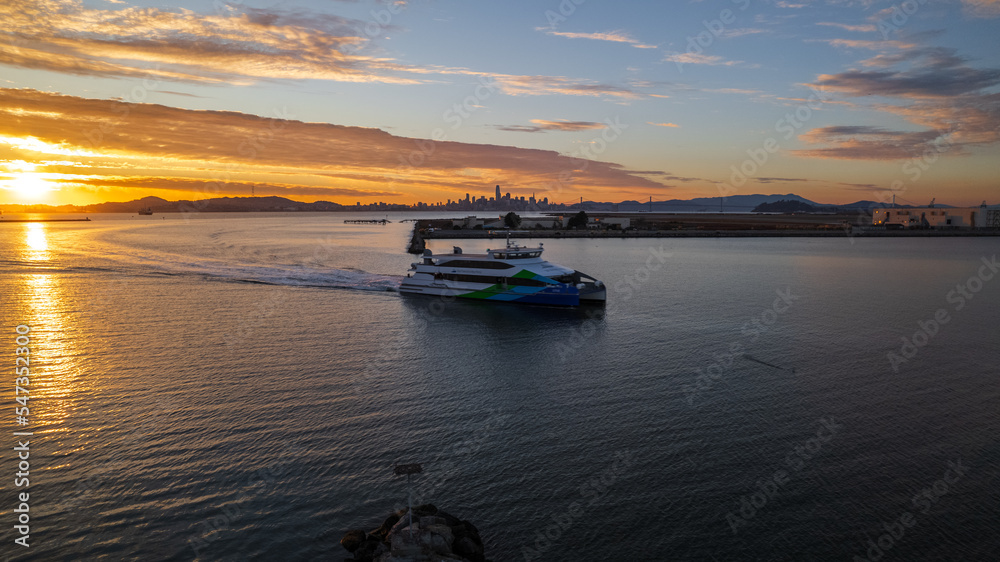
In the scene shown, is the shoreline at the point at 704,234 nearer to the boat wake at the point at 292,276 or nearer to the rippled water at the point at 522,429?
the boat wake at the point at 292,276

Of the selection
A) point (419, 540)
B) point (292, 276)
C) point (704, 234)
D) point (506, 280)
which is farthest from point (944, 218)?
point (419, 540)

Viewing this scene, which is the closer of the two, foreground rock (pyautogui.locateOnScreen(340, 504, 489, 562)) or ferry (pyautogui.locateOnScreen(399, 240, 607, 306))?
foreground rock (pyautogui.locateOnScreen(340, 504, 489, 562))

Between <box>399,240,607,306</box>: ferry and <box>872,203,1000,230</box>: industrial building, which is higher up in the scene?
<box>872,203,1000,230</box>: industrial building

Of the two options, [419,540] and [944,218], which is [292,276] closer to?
[419,540]

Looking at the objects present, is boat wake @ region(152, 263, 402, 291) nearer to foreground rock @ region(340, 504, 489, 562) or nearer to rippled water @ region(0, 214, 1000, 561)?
rippled water @ region(0, 214, 1000, 561)


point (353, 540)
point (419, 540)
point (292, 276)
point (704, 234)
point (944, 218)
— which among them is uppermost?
point (944, 218)

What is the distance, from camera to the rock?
1138 centimetres

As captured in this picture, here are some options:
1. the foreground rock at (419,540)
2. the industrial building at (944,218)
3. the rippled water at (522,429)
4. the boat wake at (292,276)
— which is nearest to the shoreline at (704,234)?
the industrial building at (944,218)

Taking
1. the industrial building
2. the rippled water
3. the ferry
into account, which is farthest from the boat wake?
the industrial building

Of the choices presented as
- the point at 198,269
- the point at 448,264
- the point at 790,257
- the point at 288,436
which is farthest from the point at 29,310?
the point at 790,257

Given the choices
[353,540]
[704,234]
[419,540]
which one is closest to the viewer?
[419,540]

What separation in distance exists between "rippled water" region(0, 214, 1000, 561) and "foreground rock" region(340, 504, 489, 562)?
58 centimetres

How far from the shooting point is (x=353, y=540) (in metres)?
11.5

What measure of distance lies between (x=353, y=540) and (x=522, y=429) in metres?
7.46
